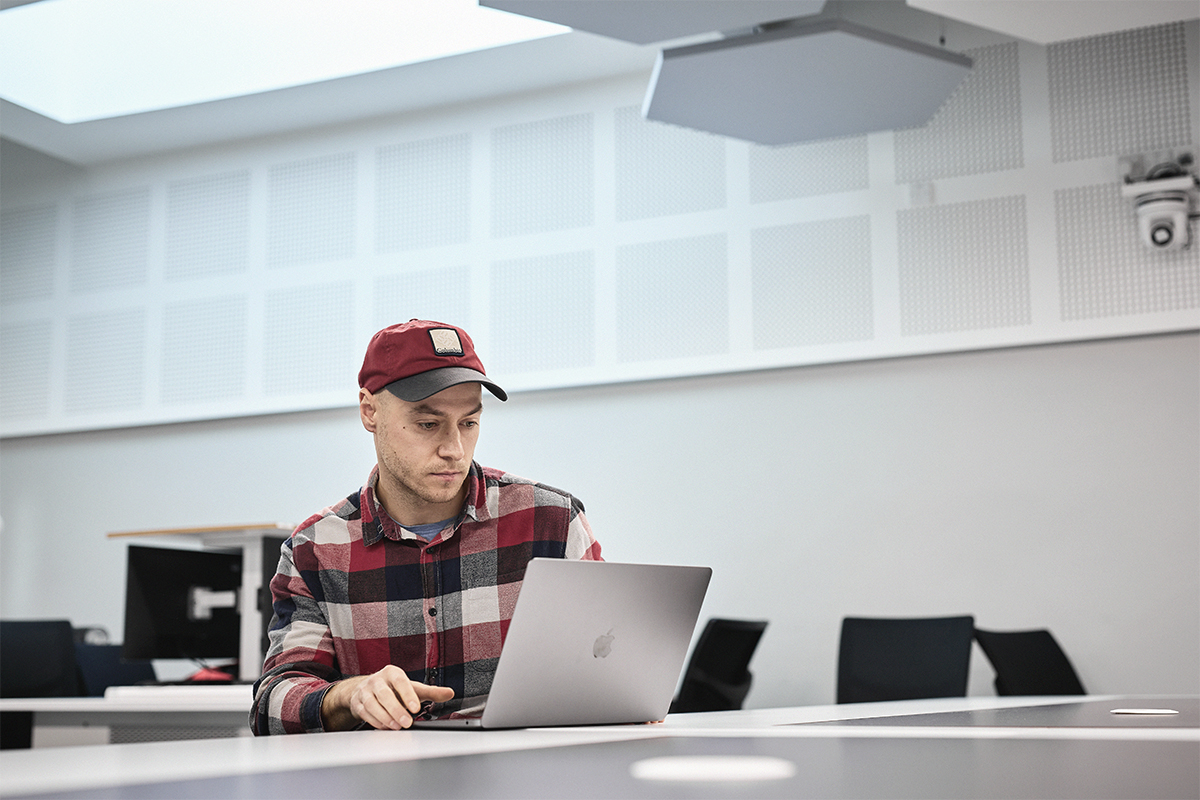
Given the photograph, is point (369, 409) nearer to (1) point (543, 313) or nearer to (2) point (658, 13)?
(2) point (658, 13)

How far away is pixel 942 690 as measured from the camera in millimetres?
4188

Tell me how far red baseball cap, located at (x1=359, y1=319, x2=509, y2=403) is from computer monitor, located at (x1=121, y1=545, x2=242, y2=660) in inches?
84.6

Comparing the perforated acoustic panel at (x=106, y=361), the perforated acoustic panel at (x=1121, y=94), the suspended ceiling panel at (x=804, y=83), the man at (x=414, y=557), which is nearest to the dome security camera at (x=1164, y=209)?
the perforated acoustic panel at (x=1121, y=94)

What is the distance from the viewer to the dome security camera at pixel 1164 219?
15.9 ft

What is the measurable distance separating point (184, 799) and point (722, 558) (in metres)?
4.84

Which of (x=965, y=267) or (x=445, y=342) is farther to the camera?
(x=965, y=267)

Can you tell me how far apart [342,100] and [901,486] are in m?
3.72

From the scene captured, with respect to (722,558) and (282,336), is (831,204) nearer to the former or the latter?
(722,558)

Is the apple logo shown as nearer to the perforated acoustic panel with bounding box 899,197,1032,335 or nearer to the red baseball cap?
the red baseball cap

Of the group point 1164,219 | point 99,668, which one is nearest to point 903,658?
point 1164,219

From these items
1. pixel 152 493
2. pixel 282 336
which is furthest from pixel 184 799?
pixel 152 493

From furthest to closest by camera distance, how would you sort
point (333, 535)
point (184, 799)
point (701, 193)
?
point (701, 193) < point (333, 535) < point (184, 799)

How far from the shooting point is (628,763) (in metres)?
1.06

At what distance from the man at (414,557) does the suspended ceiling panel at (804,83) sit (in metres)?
2.62
